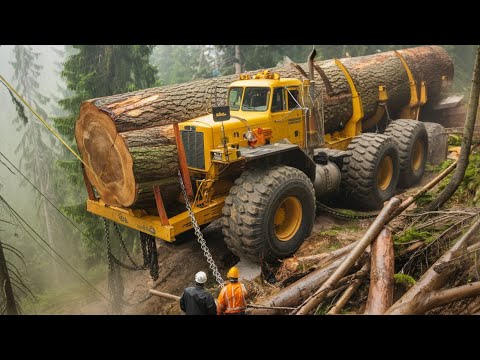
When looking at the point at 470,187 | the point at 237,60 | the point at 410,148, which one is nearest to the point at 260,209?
the point at 470,187

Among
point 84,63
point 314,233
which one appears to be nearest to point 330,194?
point 314,233

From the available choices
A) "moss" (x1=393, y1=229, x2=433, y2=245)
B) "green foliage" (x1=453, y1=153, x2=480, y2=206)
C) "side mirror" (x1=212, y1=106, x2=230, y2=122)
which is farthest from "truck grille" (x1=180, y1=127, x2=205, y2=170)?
"green foliage" (x1=453, y1=153, x2=480, y2=206)

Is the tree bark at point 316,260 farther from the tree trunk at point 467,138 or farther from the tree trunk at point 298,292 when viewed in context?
the tree trunk at point 467,138

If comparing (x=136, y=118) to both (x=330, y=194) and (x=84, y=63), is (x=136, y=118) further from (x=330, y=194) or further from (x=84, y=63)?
(x=84, y=63)

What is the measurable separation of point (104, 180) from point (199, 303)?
11.3 feet

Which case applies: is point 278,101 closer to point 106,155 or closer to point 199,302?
point 106,155

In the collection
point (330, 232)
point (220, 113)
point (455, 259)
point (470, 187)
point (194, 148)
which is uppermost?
point (220, 113)

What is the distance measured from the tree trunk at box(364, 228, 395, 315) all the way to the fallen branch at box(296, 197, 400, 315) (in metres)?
0.12

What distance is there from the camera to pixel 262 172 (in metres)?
6.98

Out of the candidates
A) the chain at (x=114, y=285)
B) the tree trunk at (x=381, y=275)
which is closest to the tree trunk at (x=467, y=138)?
the tree trunk at (x=381, y=275)

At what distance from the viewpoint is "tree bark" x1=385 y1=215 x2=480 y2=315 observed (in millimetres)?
3828

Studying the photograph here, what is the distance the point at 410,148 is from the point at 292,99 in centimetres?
421

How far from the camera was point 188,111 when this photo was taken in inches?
337

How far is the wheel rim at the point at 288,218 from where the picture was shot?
730 cm
